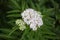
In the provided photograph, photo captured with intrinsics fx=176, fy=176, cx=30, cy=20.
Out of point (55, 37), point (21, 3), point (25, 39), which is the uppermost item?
point (21, 3)

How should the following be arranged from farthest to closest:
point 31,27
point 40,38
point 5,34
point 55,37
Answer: point 55,37 < point 5,34 < point 40,38 < point 31,27

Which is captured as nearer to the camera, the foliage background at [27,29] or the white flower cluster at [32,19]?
the white flower cluster at [32,19]

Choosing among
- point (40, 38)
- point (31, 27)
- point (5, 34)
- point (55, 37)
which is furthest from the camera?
point (55, 37)

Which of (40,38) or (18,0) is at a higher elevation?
(18,0)

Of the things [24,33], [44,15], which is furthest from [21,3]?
[24,33]

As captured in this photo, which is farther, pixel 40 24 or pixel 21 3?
pixel 21 3

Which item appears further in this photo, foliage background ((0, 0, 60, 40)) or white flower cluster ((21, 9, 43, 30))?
foliage background ((0, 0, 60, 40))

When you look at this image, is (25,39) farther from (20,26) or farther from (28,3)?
(28,3)
